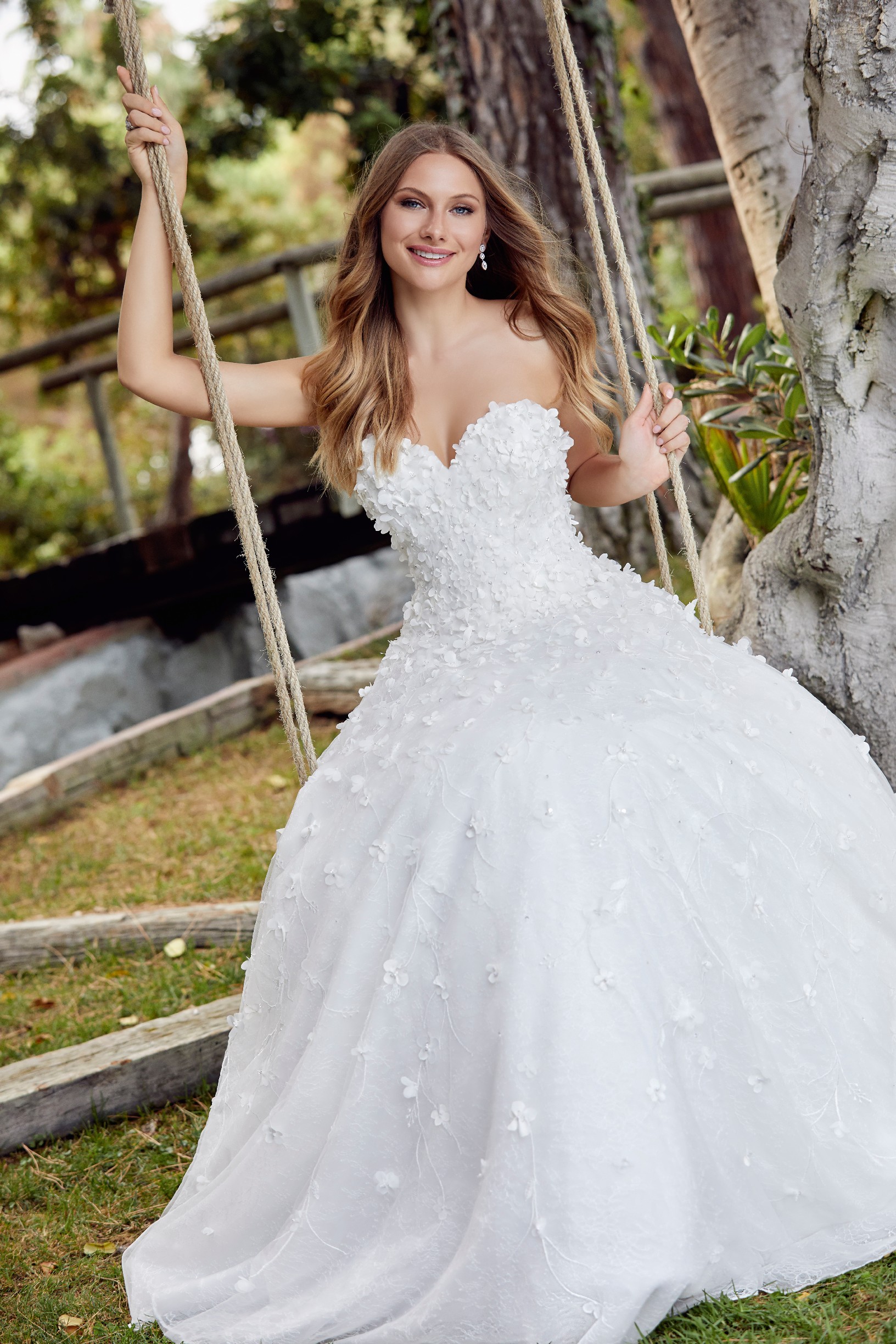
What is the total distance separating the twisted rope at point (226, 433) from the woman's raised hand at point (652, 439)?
0.78 metres

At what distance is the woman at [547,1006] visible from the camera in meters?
1.68

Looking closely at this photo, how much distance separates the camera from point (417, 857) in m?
1.88

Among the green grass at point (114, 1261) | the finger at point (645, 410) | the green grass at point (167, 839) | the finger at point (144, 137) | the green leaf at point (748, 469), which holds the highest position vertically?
the finger at point (144, 137)

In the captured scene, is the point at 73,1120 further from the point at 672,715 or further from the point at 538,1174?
the point at 672,715

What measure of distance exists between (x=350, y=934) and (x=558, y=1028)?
408mm

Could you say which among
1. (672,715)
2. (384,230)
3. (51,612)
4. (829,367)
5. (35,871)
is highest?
(384,230)

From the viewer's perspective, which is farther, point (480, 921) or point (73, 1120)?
point (73, 1120)

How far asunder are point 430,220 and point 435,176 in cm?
9

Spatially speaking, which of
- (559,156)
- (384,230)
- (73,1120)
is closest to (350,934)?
(73,1120)

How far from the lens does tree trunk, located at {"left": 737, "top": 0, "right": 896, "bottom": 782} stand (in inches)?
91.9

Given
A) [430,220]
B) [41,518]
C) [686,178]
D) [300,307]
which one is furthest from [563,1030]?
[41,518]

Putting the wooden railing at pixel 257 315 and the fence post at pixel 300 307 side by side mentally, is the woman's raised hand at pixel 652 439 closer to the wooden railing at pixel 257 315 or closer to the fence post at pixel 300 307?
the wooden railing at pixel 257 315

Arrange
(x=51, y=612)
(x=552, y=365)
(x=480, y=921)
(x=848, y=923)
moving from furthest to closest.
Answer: (x=51, y=612)
(x=552, y=365)
(x=848, y=923)
(x=480, y=921)

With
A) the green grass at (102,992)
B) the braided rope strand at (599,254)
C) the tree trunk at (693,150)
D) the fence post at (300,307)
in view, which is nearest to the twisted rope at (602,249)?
the braided rope strand at (599,254)
